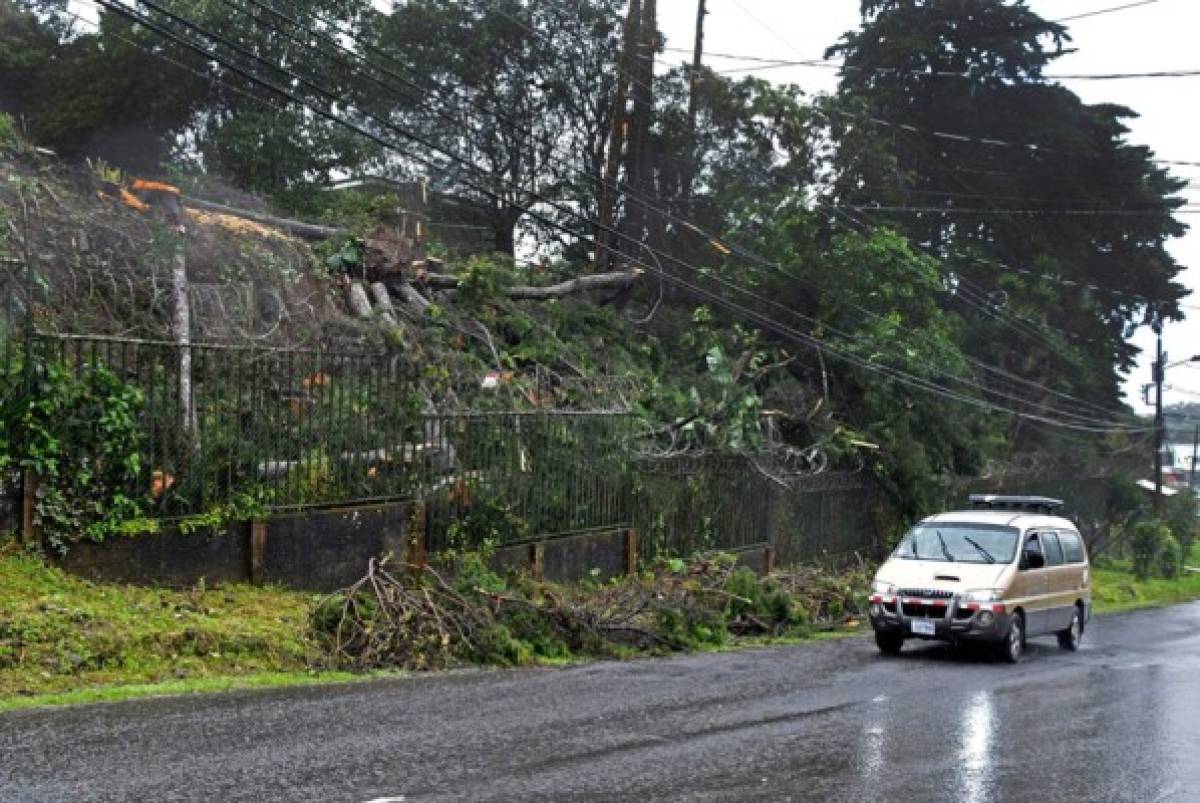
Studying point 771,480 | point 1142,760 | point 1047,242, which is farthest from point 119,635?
point 1047,242

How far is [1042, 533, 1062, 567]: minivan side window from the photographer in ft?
55.4

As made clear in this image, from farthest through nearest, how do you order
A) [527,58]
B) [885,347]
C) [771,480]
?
[527,58], [885,347], [771,480]

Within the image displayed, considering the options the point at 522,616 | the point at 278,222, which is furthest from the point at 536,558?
the point at 278,222

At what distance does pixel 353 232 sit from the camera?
20.8 m

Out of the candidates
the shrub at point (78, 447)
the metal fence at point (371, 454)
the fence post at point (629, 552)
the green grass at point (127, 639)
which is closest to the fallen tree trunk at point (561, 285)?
the metal fence at point (371, 454)

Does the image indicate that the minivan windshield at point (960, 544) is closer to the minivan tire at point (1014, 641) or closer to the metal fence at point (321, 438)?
the minivan tire at point (1014, 641)

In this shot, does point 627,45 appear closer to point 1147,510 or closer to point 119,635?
point 119,635

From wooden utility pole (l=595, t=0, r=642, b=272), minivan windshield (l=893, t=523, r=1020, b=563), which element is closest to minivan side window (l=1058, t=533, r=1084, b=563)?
minivan windshield (l=893, t=523, r=1020, b=563)

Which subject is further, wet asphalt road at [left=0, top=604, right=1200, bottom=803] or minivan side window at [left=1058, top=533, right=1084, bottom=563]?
minivan side window at [left=1058, top=533, right=1084, bottom=563]

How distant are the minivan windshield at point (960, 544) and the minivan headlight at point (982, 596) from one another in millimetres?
743

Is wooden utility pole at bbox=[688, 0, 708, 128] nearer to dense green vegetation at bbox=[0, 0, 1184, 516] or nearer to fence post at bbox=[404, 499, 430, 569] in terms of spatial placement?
dense green vegetation at bbox=[0, 0, 1184, 516]

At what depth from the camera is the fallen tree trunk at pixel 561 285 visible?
21891mm

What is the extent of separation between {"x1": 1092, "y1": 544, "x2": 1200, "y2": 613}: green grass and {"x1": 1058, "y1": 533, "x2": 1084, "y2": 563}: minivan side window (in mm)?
9933

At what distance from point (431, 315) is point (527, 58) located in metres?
12.0
